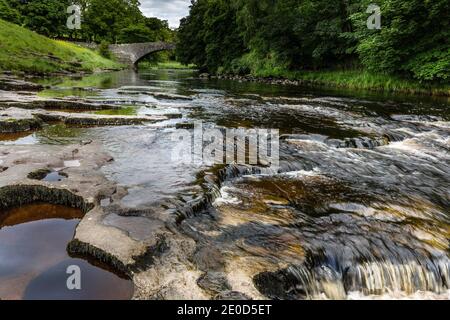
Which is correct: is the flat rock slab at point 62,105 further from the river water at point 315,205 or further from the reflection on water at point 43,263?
the reflection on water at point 43,263

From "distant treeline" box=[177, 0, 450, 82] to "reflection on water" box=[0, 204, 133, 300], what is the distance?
73.6 feet

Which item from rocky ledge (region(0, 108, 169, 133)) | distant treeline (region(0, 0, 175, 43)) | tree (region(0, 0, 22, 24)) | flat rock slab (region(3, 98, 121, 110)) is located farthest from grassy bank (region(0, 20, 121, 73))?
distant treeline (region(0, 0, 175, 43))

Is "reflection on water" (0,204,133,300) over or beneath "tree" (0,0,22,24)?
beneath

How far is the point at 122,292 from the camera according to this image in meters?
3.75

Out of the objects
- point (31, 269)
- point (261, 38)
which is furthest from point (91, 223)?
point (261, 38)

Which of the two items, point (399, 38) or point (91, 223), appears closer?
point (91, 223)

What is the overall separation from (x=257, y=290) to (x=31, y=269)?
103 inches

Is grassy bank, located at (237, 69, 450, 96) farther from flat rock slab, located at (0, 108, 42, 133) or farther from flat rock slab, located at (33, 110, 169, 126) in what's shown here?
flat rock slab, located at (0, 108, 42, 133)

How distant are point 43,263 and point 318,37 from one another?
33806 mm

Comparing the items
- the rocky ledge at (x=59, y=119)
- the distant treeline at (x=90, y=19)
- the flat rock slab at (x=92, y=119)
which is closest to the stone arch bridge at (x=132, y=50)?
the distant treeline at (x=90, y=19)

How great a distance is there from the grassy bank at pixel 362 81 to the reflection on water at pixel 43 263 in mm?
23531

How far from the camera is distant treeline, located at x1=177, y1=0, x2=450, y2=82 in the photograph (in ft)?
70.8

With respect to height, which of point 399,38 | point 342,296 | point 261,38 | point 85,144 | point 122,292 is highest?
point 261,38
